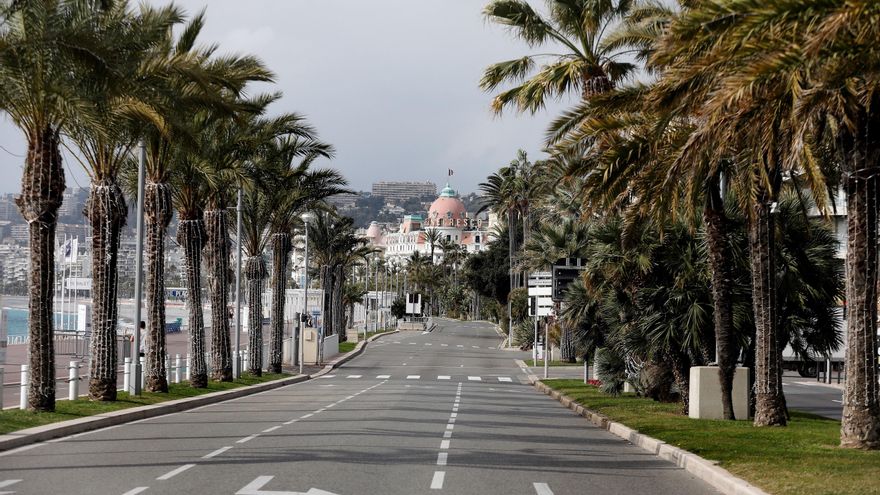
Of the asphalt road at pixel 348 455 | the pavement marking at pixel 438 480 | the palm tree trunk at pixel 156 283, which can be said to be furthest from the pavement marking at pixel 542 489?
the palm tree trunk at pixel 156 283

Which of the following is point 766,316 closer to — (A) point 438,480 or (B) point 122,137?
(A) point 438,480

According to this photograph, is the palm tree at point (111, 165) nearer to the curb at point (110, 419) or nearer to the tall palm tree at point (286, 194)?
the curb at point (110, 419)

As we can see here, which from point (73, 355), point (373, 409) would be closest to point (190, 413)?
point (373, 409)

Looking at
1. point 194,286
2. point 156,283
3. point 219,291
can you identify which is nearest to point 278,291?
point 219,291

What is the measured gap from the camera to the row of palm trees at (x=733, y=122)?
12.7m

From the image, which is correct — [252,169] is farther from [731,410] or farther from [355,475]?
[355,475]

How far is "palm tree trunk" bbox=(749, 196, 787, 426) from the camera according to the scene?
2092cm

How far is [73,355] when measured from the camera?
53719 millimetres

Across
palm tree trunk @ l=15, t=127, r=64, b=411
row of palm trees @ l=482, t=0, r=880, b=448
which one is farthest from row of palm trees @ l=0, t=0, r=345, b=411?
row of palm trees @ l=482, t=0, r=880, b=448

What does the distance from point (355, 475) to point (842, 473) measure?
610 centimetres

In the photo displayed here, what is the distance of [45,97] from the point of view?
2123 centimetres

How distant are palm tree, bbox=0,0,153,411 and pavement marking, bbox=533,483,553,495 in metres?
11.6

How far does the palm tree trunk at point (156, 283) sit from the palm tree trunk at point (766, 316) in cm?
1682

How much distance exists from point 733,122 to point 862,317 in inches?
164
